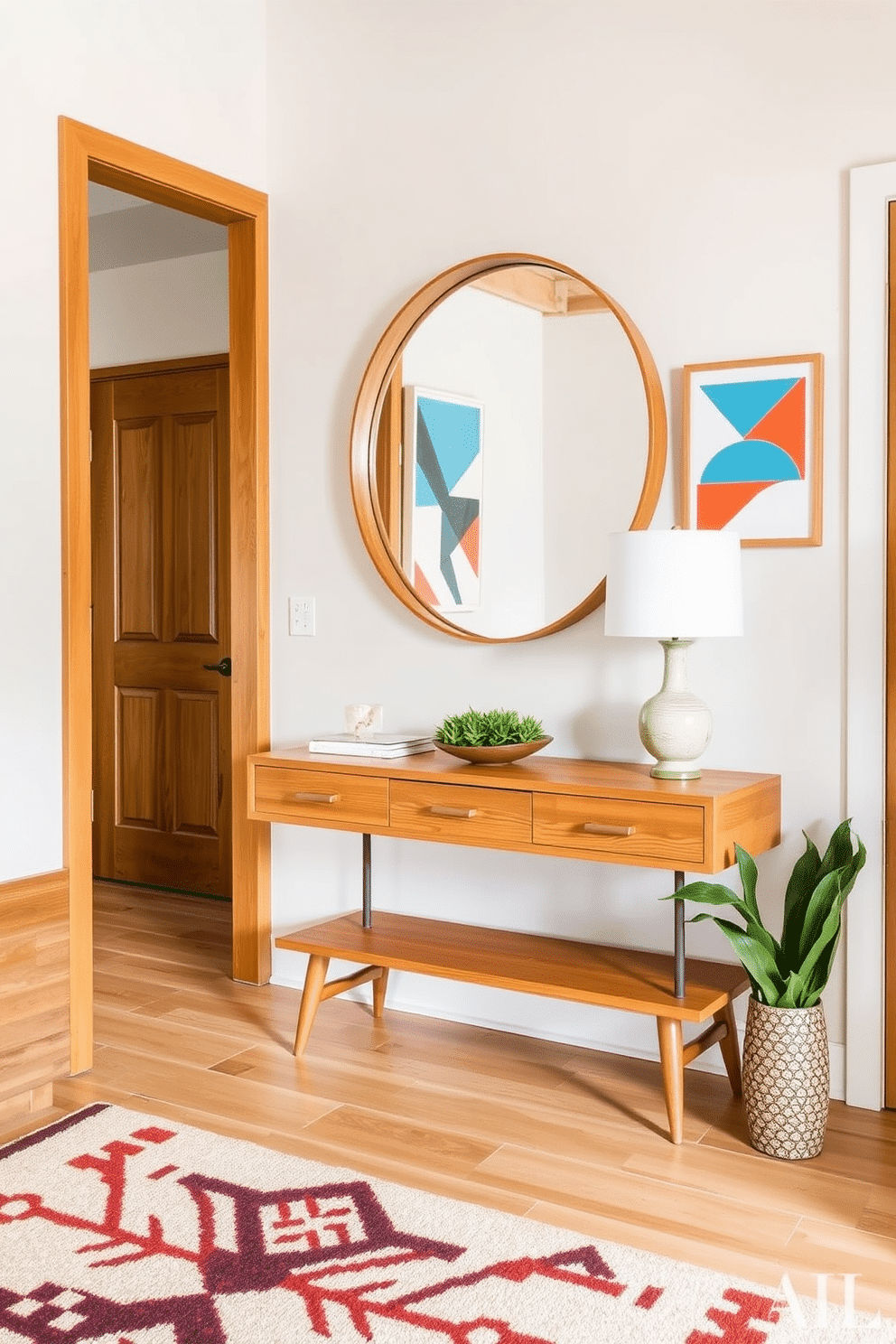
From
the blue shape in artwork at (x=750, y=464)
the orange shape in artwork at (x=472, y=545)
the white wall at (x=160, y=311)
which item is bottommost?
the orange shape in artwork at (x=472, y=545)

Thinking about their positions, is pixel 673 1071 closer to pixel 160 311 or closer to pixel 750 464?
pixel 750 464

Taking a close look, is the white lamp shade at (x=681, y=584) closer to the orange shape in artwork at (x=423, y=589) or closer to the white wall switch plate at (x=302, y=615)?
the orange shape in artwork at (x=423, y=589)

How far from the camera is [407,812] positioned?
280 cm

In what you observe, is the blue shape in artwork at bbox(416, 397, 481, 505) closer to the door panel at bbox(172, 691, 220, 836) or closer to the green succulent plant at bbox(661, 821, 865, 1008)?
the green succulent plant at bbox(661, 821, 865, 1008)

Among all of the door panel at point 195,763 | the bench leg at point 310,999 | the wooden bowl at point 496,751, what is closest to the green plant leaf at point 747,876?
the wooden bowl at point 496,751

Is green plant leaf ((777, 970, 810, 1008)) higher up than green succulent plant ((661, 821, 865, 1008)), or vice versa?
green succulent plant ((661, 821, 865, 1008))

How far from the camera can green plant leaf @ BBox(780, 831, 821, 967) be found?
2521 millimetres

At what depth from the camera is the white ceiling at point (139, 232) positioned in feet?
14.3

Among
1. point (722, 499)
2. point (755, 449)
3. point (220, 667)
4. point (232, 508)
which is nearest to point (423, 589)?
point (232, 508)

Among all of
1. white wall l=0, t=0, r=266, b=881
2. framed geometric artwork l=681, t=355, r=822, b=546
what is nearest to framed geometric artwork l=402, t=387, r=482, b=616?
framed geometric artwork l=681, t=355, r=822, b=546

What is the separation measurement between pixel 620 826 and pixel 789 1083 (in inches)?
23.1

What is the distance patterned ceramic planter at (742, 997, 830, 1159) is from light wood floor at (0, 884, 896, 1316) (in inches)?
1.8

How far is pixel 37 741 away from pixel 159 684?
2038 millimetres

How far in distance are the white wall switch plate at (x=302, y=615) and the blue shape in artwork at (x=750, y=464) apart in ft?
3.92
